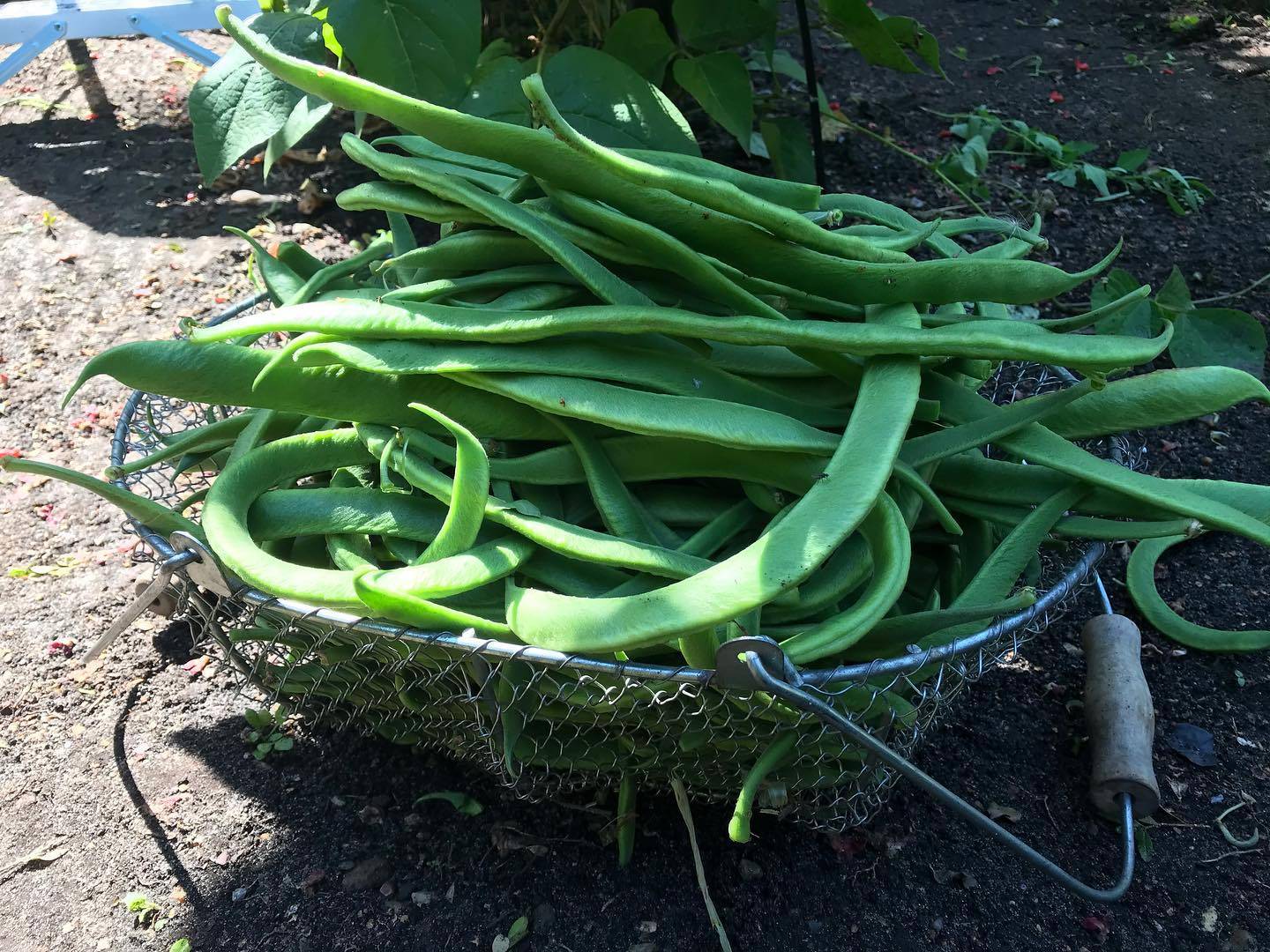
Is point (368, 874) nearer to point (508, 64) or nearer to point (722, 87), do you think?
point (508, 64)

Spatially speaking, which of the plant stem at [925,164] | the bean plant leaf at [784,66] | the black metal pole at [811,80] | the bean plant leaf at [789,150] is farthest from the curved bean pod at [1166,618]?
the bean plant leaf at [784,66]

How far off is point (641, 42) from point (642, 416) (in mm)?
1032

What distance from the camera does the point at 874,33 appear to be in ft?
5.31

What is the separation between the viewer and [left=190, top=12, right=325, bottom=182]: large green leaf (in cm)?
148

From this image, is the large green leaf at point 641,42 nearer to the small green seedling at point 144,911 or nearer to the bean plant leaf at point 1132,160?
the bean plant leaf at point 1132,160

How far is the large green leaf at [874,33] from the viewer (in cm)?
158

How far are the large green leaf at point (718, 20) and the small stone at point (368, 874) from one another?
1400mm

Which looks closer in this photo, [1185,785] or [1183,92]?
[1185,785]

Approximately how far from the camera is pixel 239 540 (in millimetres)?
888

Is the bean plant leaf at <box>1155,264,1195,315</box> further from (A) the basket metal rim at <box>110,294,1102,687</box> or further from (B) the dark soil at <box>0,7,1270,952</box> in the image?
(A) the basket metal rim at <box>110,294,1102,687</box>

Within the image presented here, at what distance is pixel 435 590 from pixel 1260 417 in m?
1.46

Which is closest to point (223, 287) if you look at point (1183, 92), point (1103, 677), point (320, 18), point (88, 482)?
point (320, 18)

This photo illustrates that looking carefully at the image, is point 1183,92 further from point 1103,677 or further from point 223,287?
point 223,287

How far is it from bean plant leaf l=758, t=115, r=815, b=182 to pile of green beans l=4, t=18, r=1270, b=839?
3.15 ft
